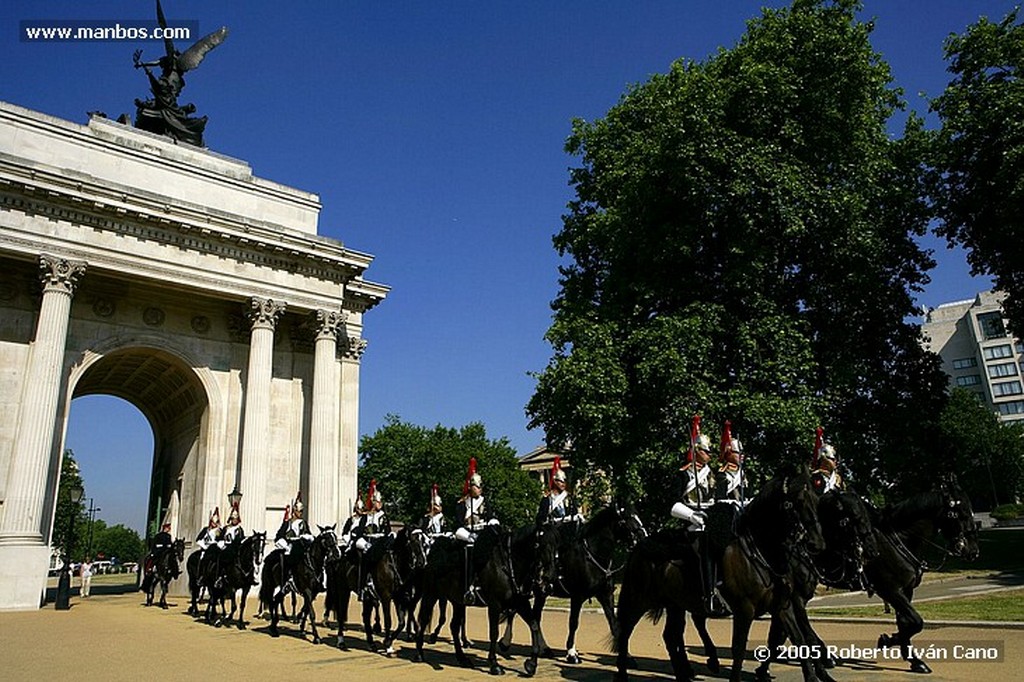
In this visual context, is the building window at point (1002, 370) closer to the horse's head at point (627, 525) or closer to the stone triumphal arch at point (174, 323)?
the stone triumphal arch at point (174, 323)

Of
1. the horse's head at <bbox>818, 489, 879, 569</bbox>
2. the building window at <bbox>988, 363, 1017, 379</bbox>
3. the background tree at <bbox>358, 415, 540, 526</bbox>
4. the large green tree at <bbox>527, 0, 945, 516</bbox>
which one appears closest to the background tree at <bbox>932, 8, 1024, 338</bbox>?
the large green tree at <bbox>527, 0, 945, 516</bbox>

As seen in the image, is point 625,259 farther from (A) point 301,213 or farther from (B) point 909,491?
(A) point 301,213

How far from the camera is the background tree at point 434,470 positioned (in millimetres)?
71938

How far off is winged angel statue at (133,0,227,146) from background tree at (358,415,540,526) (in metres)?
43.1

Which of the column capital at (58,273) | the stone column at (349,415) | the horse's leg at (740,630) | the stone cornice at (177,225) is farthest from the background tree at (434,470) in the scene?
the horse's leg at (740,630)

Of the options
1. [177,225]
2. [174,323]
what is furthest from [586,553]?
[174,323]

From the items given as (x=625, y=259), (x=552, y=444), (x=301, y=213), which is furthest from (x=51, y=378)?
(x=625, y=259)

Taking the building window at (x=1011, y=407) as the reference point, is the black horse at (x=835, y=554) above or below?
below

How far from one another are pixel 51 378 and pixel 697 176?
23.1m

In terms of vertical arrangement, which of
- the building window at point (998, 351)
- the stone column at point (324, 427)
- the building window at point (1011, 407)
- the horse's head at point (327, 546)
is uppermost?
the building window at point (998, 351)

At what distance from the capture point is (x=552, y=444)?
2817 cm

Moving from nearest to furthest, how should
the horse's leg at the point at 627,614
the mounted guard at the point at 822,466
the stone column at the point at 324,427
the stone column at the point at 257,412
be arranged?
the horse's leg at the point at 627,614 → the mounted guard at the point at 822,466 → the stone column at the point at 257,412 → the stone column at the point at 324,427

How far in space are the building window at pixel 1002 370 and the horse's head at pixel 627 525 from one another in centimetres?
11048

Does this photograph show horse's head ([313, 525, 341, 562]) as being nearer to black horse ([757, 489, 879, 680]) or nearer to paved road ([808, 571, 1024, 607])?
black horse ([757, 489, 879, 680])
